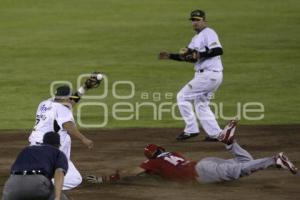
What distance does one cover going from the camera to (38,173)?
8961 millimetres

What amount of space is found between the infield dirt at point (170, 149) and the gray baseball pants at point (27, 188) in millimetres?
2173

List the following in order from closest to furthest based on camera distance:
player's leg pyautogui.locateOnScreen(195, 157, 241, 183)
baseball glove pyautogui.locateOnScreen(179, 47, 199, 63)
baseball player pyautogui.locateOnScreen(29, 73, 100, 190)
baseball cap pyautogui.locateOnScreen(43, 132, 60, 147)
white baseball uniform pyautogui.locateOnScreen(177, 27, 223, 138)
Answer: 1. baseball cap pyautogui.locateOnScreen(43, 132, 60, 147)
2. baseball player pyautogui.locateOnScreen(29, 73, 100, 190)
3. player's leg pyautogui.locateOnScreen(195, 157, 241, 183)
4. baseball glove pyautogui.locateOnScreen(179, 47, 199, 63)
5. white baseball uniform pyautogui.locateOnScreen(177, 27, 223, 138)

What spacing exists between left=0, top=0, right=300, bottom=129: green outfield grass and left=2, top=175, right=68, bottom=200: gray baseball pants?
8.00 m

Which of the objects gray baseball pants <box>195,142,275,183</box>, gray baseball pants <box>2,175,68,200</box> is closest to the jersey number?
gray baseball pants <box>195,142,275,183</box>

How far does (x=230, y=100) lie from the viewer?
1975cm

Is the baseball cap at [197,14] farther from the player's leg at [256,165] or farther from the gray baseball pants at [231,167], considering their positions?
the player's leg at [256,165]

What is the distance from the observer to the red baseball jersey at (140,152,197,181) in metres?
11.8

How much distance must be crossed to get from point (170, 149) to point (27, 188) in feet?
18.9

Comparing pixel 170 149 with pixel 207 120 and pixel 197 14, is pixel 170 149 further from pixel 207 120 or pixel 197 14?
pixel 197 14

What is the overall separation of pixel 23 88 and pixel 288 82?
631 centimetres

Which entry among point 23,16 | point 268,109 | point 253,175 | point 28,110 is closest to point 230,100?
point 268,109

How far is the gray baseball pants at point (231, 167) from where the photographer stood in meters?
11.4

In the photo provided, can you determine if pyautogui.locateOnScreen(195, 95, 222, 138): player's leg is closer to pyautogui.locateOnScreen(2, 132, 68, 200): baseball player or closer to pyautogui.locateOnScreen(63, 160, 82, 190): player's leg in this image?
pyautogui.locateOnScreen(63, 160, 82, 190): player's leg

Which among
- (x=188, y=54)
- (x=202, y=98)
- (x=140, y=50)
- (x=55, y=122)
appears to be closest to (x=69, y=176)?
(x=55, y=122)
